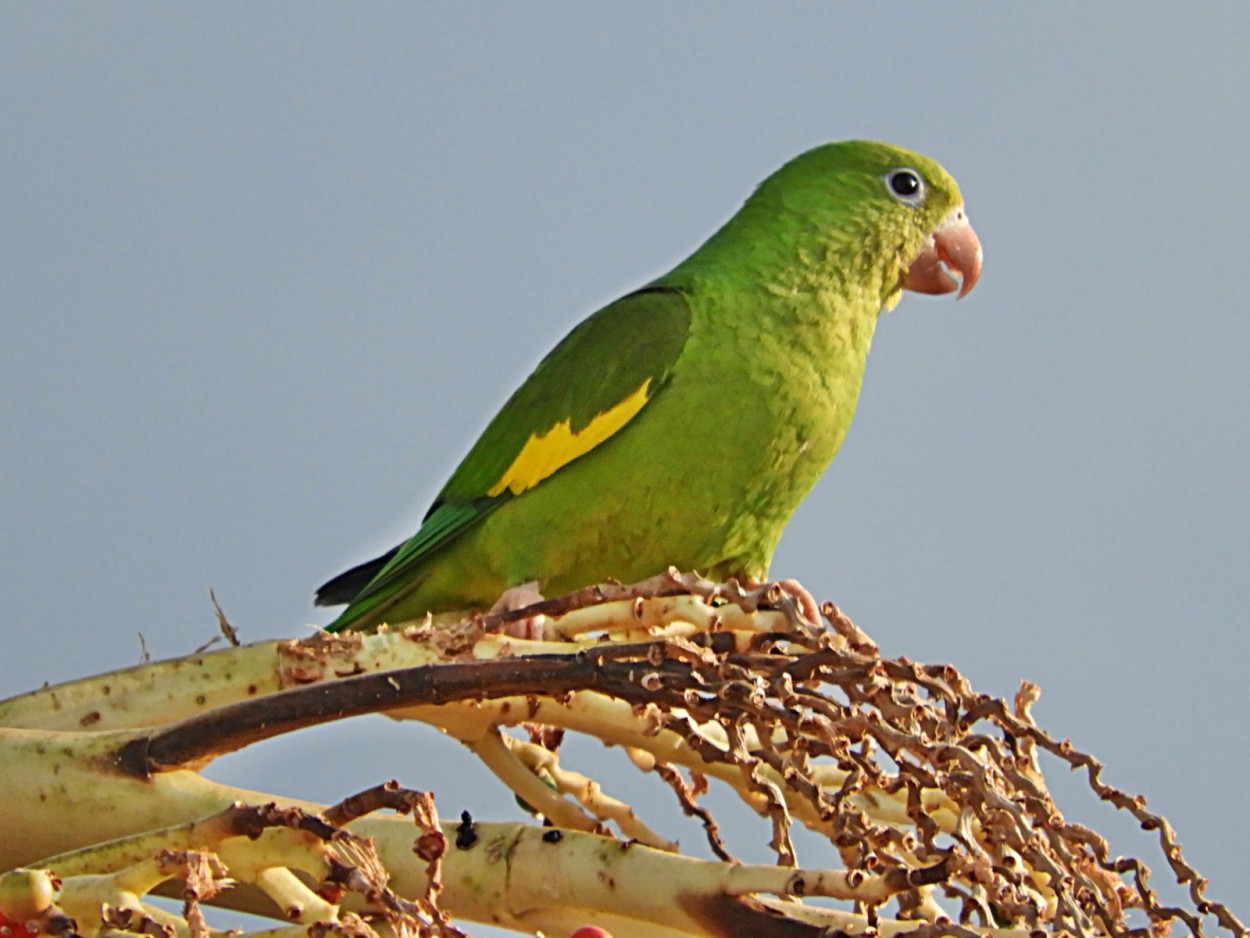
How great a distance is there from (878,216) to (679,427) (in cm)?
90

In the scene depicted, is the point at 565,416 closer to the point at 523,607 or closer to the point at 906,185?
the point at 523,607

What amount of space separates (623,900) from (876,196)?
234cm

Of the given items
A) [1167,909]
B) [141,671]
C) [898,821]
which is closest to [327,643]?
[141,671]

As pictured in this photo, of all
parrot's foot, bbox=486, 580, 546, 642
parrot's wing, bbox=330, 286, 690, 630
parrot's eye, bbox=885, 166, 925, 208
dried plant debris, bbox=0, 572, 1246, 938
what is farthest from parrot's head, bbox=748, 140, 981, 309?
dried plant debris, bbox=0, 572, 1246, 938

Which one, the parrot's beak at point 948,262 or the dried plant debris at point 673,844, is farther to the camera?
the parrot's beak at point 948,262

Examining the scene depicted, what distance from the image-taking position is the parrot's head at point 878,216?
3.42 metres

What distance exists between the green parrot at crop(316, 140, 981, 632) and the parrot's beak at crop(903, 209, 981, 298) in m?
0.10

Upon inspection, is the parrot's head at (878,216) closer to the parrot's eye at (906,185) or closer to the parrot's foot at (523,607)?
the parrot's eye at (906,185)

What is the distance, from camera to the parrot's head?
3.42 metres

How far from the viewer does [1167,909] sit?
151cm

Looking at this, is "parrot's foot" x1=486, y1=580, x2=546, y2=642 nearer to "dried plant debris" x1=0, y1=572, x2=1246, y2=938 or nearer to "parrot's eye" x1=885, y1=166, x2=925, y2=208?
"dried plant debris" x1=0, y1=572, x2=1246, y2=938

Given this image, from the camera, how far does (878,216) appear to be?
11.5 feet

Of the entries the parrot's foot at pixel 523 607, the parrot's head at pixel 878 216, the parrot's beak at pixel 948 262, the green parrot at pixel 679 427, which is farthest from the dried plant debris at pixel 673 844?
the parrot's beak at pixel 948 262

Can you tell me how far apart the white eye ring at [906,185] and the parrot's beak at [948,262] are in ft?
0.35
